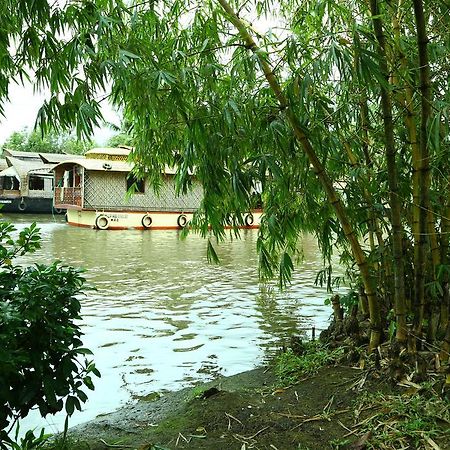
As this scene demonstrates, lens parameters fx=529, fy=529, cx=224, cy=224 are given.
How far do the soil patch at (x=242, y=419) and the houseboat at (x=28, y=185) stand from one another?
2243cm

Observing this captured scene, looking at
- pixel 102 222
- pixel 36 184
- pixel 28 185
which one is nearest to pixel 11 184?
pixel 36 184

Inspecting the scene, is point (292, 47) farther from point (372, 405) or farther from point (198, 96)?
point (372, 405)

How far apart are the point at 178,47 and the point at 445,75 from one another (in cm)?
152

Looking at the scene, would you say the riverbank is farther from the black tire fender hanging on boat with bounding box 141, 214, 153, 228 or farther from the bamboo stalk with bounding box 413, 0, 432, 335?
the black tire fender hanging on boat with bounding box 141, 214, 153, 228

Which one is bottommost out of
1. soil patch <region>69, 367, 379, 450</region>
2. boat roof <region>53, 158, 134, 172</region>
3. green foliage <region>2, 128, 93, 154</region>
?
soil patch <region>69, 367, 379, 450</region>

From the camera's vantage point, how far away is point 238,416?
254cm

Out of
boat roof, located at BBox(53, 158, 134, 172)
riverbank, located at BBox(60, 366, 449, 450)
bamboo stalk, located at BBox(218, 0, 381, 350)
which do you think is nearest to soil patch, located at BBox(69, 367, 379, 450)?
riverbank, located at BBox(60, 366, 449, 450)

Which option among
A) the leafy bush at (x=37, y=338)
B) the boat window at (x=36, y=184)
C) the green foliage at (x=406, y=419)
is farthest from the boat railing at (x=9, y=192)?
the green foliage at (x=406, y=419)

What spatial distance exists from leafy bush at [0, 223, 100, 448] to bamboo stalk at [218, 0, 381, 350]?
4.02 feet

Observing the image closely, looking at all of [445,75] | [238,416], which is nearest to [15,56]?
[238,416]

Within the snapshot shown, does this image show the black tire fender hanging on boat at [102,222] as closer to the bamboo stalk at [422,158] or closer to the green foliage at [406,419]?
the bamboo stalk at [422,158]

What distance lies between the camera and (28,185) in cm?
2458

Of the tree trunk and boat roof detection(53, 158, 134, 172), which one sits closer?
the tree trunk

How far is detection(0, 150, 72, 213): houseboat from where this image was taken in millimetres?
24297
